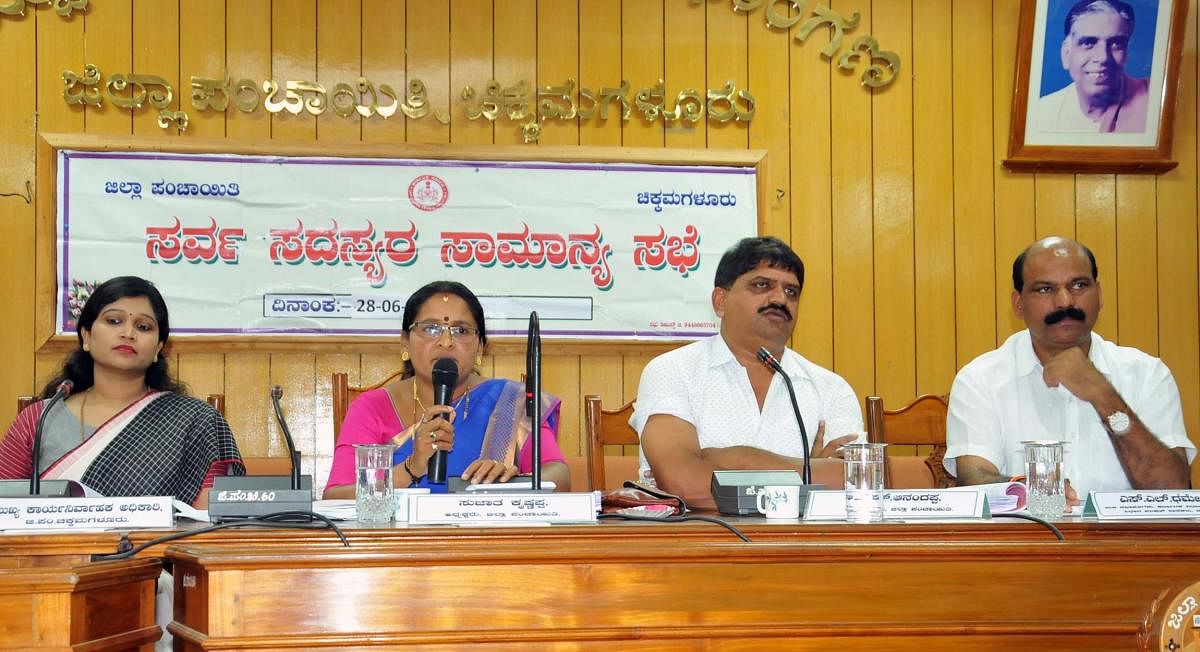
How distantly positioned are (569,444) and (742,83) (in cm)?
135

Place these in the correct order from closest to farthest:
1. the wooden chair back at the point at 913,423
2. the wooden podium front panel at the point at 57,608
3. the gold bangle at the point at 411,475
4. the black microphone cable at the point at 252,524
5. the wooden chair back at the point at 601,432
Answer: the wooden podium front panel at the point at 57,608, the black microphone cable at the point at 252,524, the gold bangle at the point at 411,475, the wooden chair back at the point at 601,432, the wooden chair back at the point at 913,423

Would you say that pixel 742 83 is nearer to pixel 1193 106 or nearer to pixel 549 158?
pixel 549 158

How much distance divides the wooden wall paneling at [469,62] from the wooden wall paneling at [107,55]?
35.4 inches

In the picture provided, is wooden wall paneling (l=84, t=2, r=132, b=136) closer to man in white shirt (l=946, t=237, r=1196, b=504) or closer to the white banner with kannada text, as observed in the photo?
the white banner with kannada text

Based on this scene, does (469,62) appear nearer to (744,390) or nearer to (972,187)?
(744,390)

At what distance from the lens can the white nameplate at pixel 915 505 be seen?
199 cm

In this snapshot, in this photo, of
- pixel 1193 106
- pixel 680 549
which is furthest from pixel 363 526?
pixel 1193 106

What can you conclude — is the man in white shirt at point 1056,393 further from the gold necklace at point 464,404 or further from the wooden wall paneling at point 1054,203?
the wooden wall paneling at point 1054,203

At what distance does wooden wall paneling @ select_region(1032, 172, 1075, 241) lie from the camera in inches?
168

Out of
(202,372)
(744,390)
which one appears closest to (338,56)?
(202,372)

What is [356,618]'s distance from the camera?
57.9 inches

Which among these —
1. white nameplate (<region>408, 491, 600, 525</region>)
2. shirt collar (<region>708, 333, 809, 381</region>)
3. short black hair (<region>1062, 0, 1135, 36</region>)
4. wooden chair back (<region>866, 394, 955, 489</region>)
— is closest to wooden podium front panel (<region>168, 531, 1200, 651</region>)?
white nameplate (<region>408, 491, 600, 525</region>)

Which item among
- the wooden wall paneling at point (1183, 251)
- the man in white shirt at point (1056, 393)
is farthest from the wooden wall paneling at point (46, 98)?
the wooden wall paneling at point (1183, 251)

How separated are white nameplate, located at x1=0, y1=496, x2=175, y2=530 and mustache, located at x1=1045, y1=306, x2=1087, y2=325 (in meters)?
1.94
